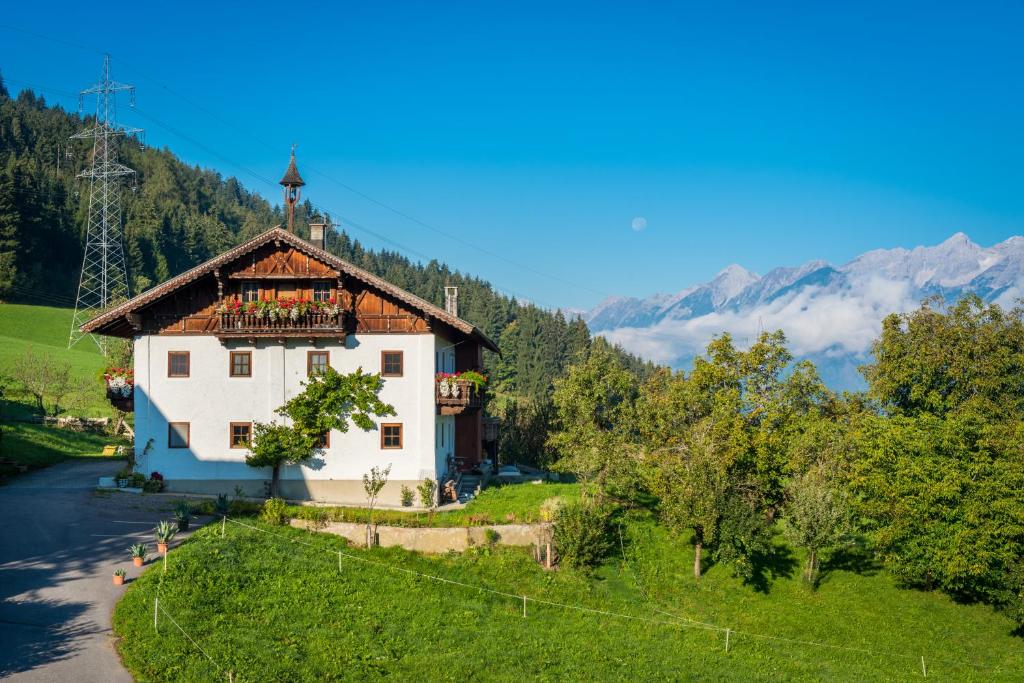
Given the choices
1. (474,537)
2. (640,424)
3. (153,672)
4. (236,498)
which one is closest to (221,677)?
(153,672)

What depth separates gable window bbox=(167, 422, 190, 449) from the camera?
36594 mm

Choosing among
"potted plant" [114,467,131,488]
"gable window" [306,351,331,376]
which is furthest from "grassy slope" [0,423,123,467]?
"gable window" [306,351,331,376]

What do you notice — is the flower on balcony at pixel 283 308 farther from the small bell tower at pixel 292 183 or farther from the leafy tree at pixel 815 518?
the leafy tree at pixel 815 518

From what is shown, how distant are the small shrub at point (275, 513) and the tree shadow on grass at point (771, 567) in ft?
58.3

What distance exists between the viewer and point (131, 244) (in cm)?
14138

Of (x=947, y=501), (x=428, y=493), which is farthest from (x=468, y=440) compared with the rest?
(x=947, y=501)

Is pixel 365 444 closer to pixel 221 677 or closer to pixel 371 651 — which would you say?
pixel 371 651

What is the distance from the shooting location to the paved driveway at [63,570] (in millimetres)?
19594

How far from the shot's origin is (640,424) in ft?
130

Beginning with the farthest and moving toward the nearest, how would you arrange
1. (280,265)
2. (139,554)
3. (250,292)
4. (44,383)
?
(44,383) → (250,292) → (280,265) → (139,554)

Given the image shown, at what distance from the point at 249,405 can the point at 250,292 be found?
4.90 metres

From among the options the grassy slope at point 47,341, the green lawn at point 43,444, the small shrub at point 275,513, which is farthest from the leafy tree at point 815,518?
the grassy slope at point 47,341

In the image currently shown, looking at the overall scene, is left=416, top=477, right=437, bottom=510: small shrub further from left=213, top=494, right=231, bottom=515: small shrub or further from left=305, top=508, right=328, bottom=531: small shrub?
left=213, top=494, right=231, bottom=515: small shrub

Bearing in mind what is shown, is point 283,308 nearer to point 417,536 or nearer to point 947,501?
point 417,536
